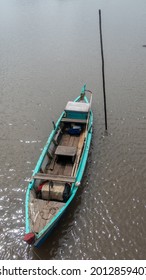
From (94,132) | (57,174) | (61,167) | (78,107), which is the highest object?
(78,107)

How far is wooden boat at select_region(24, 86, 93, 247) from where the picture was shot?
8.70m

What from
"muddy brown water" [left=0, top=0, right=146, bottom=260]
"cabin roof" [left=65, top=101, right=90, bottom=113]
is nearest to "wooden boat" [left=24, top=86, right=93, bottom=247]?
"cabin roof" [left=65, top=101, right=90, bottom=113]

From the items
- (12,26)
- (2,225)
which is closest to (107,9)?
(12,26)

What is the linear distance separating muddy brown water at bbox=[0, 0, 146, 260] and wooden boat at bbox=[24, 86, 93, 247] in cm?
109

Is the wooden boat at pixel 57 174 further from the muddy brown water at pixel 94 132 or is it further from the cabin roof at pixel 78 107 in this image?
the muddy brown water at pixel 94 132

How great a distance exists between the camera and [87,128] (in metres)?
13.6

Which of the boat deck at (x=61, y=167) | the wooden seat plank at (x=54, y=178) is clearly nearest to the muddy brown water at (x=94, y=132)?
the boat deck at (x=61, y=167)

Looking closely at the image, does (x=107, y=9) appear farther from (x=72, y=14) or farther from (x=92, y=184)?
(x=92, y=184)

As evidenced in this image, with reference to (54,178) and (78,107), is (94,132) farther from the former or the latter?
(54,178)

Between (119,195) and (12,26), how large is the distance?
3292 cm

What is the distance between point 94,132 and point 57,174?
4.86m

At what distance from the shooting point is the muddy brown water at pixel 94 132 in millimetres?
9469

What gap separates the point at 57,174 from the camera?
1143 centimetres

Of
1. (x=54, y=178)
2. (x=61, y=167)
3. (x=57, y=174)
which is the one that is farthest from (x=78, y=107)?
(x=54, y=178)
